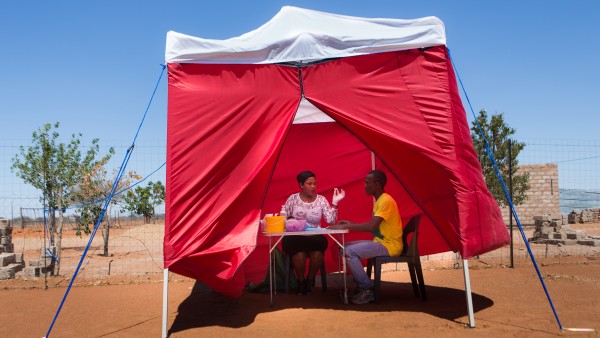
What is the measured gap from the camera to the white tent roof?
5.26m

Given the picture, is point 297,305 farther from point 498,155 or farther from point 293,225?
→ point 498,155

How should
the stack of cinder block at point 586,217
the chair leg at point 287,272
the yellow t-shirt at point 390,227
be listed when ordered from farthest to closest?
1. the stack of cinder block at point 586,217
2. the chair leg at point 287,272
3. the yellow t-shirt at point 390,227

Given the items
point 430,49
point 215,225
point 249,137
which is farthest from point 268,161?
point 430,49

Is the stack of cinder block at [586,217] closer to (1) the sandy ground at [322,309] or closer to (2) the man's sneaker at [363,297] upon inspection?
(1) the sandy ground at [322,309]

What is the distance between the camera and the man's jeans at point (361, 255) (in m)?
6.02

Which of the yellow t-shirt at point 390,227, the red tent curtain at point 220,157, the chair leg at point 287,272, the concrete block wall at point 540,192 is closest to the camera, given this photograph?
the red tent curtain at point 220,157

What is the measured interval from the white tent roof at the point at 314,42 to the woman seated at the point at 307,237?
191cm

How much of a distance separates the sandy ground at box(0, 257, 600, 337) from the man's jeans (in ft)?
0.87

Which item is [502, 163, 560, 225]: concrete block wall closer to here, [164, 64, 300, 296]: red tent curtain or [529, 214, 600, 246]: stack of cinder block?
[529, 214, 600, 246]: stack of cinder block

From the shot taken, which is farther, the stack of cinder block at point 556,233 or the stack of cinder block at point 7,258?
the stack of cinder block at point 556,233

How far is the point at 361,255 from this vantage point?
607 centimetres

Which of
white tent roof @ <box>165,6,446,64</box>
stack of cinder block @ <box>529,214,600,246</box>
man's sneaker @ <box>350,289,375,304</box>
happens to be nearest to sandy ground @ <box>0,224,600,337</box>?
man's sneaker @ <box>350,289,375,304</box>

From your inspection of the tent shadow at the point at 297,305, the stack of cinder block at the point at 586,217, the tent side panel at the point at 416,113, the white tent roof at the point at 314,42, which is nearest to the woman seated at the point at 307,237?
the tent shadow at the point at 297,305

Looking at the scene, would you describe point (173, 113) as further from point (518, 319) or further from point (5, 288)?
point (5, 288)
